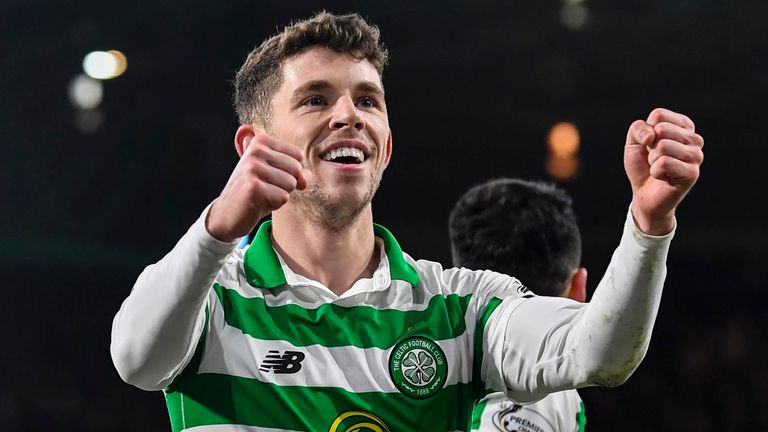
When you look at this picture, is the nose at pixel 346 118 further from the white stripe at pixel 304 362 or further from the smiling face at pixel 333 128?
the white stripe at pixel 304 362

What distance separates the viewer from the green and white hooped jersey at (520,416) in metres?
2.04

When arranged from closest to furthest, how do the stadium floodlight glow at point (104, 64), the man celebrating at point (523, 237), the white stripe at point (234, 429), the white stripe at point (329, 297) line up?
the white stripe at point (234, 429) → the white stripe at point (329, 297) → the man celebrating at point (523, 237) → the stadium floodlight glow at point (104, 64)

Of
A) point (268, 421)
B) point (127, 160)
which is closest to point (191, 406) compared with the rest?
point (268, 421)

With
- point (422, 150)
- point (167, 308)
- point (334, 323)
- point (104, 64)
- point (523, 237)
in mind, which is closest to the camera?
point (167, 308)

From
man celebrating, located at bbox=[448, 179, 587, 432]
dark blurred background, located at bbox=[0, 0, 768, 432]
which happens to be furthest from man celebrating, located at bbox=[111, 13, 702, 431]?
dark blurred background, located at bbox=[0, 0, 768, 432]

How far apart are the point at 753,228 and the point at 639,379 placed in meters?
1.58

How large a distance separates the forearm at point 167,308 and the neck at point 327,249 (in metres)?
0.37

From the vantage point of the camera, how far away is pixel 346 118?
1.78 m

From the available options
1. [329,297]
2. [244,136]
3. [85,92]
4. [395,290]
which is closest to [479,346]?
[395,290]

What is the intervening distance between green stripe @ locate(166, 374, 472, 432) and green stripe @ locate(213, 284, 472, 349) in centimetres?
9

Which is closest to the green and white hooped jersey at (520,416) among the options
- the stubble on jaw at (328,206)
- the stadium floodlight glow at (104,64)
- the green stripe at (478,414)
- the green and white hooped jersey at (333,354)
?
the green stripe at (478,414)

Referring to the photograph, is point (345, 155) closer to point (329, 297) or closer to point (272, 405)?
point (329, 297)

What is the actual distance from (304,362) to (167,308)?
0.31 m

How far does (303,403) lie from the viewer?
5.28 ft
